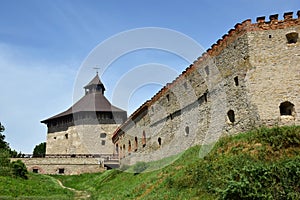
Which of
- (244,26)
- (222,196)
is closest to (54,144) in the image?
(244,26)

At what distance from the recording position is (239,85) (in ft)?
46.1

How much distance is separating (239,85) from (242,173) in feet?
22.4

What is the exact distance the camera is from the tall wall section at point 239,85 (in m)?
13.2

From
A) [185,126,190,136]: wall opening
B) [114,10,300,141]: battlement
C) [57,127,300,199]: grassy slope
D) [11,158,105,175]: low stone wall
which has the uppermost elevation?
[114,10,300,141]: battlement

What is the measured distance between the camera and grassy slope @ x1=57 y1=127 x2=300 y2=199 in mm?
7332

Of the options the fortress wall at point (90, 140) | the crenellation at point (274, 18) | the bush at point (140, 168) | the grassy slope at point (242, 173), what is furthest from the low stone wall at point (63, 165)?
the crenellation at point (274, 18)

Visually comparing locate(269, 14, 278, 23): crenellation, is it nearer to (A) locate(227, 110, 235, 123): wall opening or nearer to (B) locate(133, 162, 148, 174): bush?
(A) locate(227, 110, 235, 123): wall opening

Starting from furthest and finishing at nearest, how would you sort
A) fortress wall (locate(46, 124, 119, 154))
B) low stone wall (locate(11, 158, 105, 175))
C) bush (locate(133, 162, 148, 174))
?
1. fortress wall (locate(46, 124, 119, 154))
2. low stone wall (locate(11, 158, 105, 175))
3. bush (locate(133, 162, 148, 174))

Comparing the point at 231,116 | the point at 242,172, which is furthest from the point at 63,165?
the point at 242,172

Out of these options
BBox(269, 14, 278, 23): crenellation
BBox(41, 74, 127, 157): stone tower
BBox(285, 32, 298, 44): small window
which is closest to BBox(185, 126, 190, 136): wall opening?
BBox(285, 32, 298, 44): small window

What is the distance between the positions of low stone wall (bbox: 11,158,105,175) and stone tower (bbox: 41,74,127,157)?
9952 mm

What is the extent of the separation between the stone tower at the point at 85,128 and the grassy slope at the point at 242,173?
28.6m

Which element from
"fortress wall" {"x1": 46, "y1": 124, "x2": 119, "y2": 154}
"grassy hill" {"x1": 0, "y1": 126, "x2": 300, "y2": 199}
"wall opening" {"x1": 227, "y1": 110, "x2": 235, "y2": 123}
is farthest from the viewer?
"fortress wall" {"x1": 46, "y1": 124, "x2": 119, "y2": 154}

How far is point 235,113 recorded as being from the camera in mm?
A: 14047
